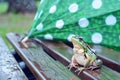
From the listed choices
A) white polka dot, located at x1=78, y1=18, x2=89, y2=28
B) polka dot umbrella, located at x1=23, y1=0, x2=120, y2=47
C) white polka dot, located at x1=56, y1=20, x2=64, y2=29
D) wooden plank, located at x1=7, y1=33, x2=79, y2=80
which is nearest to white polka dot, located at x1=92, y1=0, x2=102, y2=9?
polka dot umbrella, located at x1=23, y1=0, x2=120, y2=47

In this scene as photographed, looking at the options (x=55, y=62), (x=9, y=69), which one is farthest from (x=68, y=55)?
(x=9, y=69)

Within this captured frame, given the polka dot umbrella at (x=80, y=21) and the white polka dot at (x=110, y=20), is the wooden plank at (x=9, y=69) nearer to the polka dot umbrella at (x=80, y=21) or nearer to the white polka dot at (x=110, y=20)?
the polka dot umbrella at (x=80, y=21)

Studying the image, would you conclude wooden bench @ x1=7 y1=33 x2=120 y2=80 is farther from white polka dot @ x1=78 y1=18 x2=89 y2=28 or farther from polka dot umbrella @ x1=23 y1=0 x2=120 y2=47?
white polka dot @ x1=78 y1=18 x2=89 y2=28

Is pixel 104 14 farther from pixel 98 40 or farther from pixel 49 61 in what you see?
pixel 49 61

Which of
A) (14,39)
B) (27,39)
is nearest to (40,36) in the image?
(27,39)

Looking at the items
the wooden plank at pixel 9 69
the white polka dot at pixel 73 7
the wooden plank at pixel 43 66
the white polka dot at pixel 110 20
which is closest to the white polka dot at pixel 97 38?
the white polka dot at pixel 110 20

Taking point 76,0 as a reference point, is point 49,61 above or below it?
below

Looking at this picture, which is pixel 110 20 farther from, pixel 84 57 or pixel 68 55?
pixel 84 57
